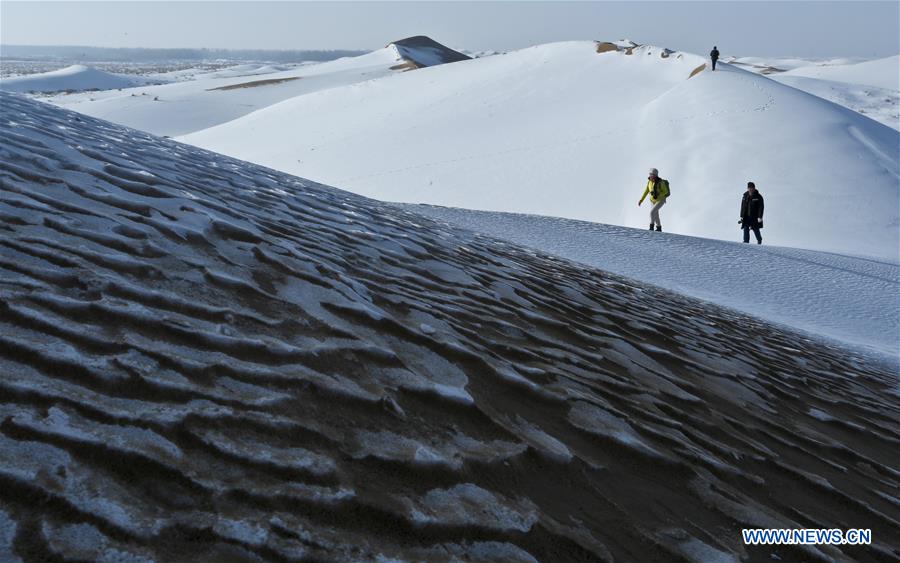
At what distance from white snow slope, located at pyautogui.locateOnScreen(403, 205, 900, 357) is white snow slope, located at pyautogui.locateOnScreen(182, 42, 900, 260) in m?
3.76

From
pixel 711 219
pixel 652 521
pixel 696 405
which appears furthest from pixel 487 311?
pixel 711 219

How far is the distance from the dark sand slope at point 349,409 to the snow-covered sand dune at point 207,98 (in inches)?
1356

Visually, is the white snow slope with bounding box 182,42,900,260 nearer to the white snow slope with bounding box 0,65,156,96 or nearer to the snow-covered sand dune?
the snow-covered sand dune

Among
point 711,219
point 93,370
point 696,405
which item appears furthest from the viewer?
point 711,219

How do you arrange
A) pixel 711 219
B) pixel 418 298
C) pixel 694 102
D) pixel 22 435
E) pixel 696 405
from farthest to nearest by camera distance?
pixel 694 102, pixel 711 219, pixel 418 298, pixel 696 405, pixel 22 435

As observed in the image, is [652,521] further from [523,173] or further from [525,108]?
[525,108]

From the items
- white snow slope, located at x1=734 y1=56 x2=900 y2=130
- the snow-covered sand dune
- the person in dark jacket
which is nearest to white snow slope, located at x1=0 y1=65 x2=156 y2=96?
the snow-covered sand dune

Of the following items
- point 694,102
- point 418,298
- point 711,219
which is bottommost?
point 711,219

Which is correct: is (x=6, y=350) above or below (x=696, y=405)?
above

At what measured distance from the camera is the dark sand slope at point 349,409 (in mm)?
1815

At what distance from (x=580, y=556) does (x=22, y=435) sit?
1376mm

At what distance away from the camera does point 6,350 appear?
2.13m

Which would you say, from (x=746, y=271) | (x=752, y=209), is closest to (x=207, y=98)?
(x=752, y=209)

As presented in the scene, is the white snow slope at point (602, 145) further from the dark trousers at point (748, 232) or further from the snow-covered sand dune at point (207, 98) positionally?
the snow-covered sand dune at point (207, 98)
